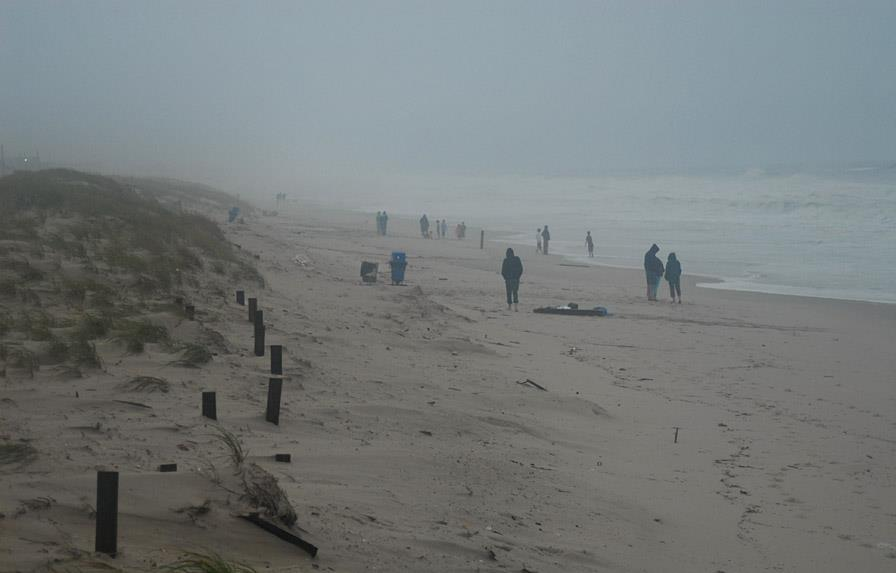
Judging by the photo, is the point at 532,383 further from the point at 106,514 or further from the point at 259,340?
the point at 106,514

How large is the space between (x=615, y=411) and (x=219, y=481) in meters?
6.36

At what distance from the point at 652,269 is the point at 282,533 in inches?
747

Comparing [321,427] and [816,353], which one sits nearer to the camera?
[321,427]

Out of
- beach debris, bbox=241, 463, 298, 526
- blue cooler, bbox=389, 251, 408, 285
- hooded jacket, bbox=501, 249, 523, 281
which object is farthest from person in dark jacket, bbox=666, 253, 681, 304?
beach debris, bbox=241, 463, 298, 526

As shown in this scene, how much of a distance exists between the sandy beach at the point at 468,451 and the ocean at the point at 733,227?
1335 centimetres

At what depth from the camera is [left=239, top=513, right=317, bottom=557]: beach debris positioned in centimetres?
499

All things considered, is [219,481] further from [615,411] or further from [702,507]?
[615,411]

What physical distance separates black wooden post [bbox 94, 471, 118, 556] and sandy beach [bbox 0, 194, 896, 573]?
3.1 inches

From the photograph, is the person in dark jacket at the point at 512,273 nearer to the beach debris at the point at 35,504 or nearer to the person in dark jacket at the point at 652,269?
the person in dark jacket at the point at 652,269

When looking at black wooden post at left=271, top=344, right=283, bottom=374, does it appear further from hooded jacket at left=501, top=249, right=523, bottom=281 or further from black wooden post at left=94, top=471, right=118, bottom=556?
hooded jacket at left=501, top=249, right=523, bottom=281

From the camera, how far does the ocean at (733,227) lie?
30172 mm

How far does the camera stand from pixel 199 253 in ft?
57.0

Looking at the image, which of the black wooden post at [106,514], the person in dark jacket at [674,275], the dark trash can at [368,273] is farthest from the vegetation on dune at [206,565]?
the person in dark jacket at [674,275]

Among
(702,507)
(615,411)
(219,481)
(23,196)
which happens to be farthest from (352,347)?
(23,196)
